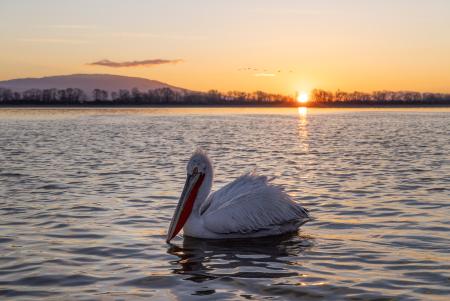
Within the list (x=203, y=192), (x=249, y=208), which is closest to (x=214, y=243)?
(x=249, y=208)

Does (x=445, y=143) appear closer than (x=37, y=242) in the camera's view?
No

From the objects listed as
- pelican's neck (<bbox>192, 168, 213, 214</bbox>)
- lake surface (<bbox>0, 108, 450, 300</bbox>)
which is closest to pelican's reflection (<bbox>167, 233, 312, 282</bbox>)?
lake surface (<bbox>0, 108, 450, 300</bbox>)

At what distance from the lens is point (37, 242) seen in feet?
18.8

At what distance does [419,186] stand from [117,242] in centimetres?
494

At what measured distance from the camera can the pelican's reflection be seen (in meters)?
4.88

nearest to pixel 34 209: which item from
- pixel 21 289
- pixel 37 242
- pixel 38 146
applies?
pixel 37 242

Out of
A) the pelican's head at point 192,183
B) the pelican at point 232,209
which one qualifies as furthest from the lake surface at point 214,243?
the pelican's head at point 192,183

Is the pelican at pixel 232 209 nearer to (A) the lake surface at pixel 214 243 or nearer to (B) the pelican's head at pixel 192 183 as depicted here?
(B) the pelican's head at pixel 192 183

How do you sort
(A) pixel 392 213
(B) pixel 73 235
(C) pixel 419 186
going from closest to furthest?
(B) pixel 73 235 < (A) pixel 392 213 < (C) pixel 419 186

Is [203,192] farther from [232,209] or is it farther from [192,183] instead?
[232,209]

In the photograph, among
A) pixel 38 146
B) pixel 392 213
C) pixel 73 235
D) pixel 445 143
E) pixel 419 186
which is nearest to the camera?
pixel 73 235

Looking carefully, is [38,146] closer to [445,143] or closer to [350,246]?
[445,143]

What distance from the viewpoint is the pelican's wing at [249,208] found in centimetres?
602

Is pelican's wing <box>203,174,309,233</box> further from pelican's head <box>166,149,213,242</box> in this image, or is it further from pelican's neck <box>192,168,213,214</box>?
pelican's head <box>166,149,213,242</box>
